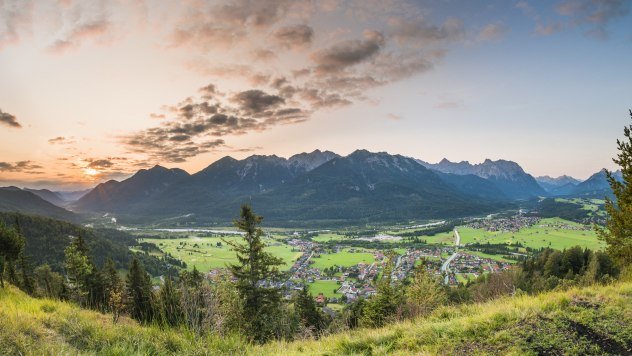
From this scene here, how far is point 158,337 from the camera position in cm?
504

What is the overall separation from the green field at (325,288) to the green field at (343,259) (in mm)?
18559

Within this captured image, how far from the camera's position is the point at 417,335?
6289mm

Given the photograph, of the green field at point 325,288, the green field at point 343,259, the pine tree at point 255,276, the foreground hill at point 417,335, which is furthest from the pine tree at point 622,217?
the green field at point 343,259

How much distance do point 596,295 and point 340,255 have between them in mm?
120504

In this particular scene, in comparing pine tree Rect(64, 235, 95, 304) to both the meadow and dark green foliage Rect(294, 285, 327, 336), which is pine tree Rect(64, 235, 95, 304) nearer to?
dark green foliage Rect(294, 285, 327, 336)

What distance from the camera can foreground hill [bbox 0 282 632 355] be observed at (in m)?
4.64

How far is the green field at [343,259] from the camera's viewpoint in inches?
4205

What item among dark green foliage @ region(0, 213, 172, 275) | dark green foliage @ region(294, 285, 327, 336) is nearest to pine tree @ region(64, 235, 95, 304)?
dark green foliage @ region(294, 285, 327, 336)

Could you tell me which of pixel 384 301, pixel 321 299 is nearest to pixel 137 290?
pixel 384 301

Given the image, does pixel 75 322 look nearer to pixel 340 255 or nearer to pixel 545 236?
pixel 340 255

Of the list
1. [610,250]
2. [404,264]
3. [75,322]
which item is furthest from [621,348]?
[404,264]

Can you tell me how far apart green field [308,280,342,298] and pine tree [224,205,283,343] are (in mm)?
50059

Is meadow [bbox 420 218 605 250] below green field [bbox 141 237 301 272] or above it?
below

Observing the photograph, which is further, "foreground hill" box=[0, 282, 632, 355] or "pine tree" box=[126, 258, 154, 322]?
"pine tree" box=[126, 258, 154, 322]
